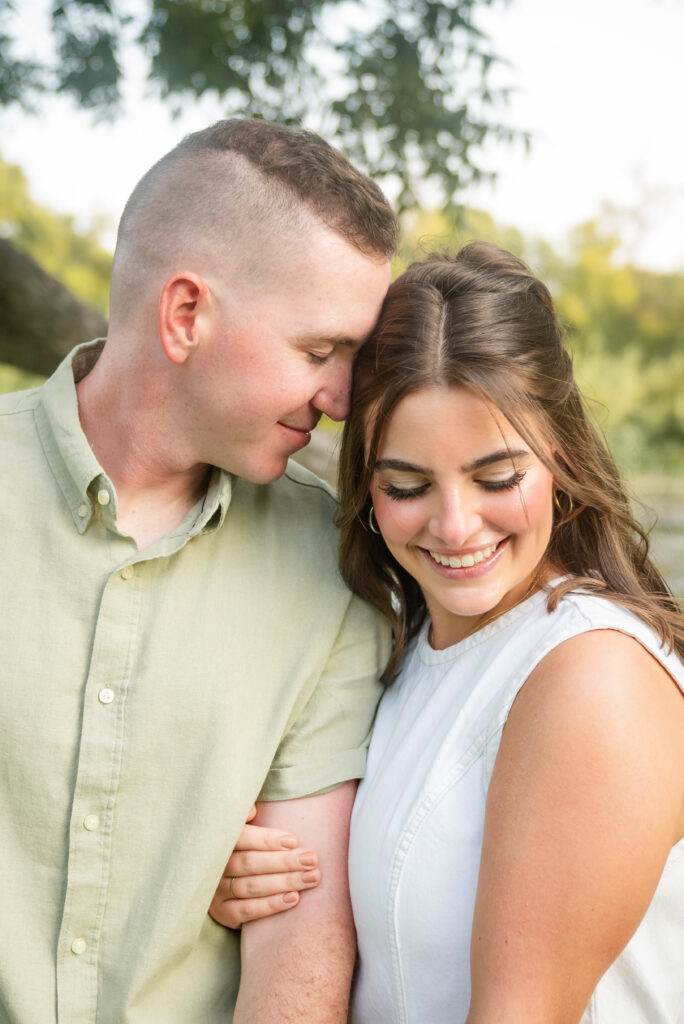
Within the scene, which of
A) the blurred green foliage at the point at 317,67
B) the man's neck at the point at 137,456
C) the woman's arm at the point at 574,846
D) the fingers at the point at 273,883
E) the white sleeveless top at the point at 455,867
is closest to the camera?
the woman's arm at the point at 574,846

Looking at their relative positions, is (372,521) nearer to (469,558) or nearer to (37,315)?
(469,558)

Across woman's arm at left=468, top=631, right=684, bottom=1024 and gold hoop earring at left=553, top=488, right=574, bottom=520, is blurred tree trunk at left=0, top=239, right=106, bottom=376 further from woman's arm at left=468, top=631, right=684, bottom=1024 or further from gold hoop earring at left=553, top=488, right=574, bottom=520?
woman's arm at left=468, top=631, right=684, bottom=1024

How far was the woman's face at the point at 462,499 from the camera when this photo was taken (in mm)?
1905

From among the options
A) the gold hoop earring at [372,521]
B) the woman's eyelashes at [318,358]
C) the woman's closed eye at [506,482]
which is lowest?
the gold hoop earring at [372,521]

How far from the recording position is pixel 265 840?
6.96 feet

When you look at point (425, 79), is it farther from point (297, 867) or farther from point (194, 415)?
point (297, 867)

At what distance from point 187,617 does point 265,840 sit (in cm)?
49

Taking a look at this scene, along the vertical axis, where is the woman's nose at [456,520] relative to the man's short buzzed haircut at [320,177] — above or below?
below

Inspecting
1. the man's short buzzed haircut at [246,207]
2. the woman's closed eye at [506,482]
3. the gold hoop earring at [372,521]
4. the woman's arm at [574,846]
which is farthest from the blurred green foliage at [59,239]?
the woman's arm at [574,846]

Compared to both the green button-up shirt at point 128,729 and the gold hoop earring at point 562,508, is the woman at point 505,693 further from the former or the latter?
the green button-up shirt at point 128,729

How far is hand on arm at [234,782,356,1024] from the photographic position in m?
2.01

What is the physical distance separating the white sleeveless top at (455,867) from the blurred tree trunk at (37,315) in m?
3.64

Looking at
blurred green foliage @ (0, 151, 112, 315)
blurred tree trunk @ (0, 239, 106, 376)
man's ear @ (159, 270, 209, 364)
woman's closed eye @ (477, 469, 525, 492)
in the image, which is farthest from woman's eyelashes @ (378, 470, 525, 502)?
blurred green foliage @ (0, 151, 112, 315)

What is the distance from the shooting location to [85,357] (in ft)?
8.02
